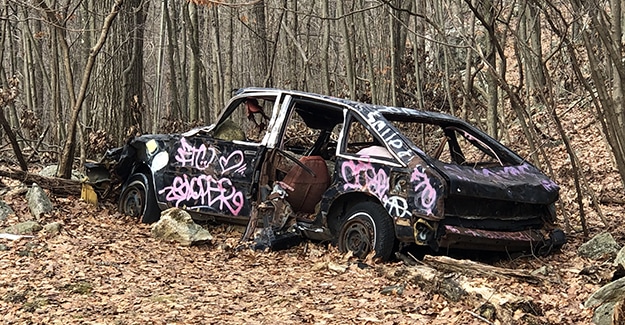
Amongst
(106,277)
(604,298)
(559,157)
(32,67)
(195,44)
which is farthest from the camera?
(32,67)

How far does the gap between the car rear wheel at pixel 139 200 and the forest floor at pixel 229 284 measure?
351 millimetres

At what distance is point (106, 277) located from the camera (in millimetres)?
5891

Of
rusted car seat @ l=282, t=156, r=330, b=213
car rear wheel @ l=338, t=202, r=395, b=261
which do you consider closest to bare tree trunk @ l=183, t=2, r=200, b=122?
rusted car seat @ l=282, t=156, r=330, b=213

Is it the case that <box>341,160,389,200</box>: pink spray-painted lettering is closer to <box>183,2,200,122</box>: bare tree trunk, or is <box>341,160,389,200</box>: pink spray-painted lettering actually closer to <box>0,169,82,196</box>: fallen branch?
<box>0,169,82,196</box>: fallen branch

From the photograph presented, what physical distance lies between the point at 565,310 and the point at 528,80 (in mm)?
13638

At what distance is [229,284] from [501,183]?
9.24ft

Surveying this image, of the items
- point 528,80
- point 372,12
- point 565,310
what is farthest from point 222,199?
point 372,12

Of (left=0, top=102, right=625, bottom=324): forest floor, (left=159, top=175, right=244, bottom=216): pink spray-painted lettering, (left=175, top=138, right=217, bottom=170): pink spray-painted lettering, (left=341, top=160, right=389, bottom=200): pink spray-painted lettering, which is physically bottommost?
(left=0, top=102, right=625, bottom=324): forest floor

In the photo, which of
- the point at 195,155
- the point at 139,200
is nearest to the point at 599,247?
the point at 195,155

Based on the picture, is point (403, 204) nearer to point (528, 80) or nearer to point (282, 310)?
point (282, 310)

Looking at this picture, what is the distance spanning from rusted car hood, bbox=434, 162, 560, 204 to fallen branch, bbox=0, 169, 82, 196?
5.48 m

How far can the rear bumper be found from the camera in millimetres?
5852

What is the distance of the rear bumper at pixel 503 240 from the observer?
585 cm

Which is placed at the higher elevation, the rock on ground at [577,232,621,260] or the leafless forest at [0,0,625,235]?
the leafless forest at [0,0,625,235]
